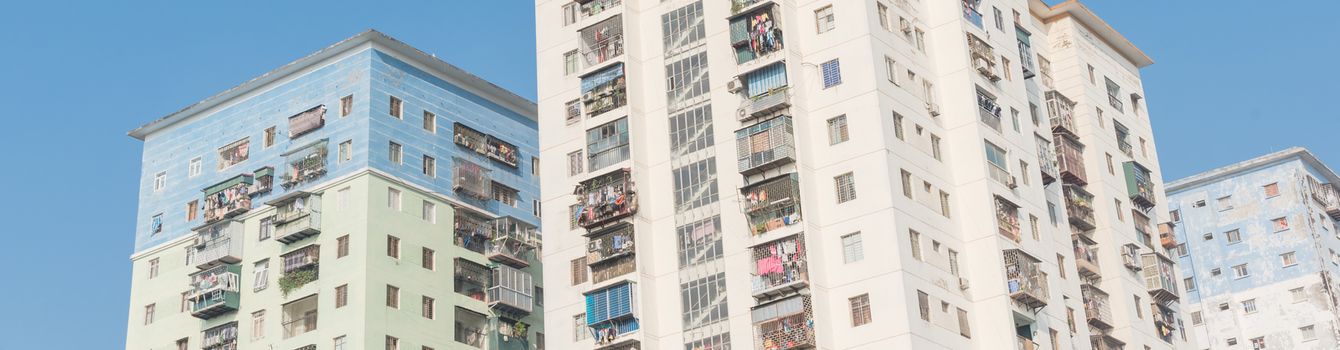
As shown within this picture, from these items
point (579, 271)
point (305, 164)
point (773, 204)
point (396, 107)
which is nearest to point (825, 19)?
point (773, 204)

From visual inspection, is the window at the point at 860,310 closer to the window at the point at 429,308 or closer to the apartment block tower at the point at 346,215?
the apartment block tower at the point at 346,215

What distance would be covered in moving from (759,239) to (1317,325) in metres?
49.9

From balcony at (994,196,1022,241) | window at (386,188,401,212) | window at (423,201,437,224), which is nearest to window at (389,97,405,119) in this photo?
window at (386,188,401,212)

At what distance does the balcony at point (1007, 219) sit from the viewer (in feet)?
202

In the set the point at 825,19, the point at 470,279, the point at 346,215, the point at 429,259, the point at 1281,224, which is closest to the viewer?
the point at 825,19

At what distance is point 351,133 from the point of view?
72.1 meters

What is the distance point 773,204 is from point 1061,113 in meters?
18.1

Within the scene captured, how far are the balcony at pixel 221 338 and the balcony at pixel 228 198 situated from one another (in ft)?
15.8

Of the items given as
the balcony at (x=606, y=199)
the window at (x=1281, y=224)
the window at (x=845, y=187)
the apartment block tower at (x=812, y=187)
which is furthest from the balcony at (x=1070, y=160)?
the window at (x=1281, y=224)

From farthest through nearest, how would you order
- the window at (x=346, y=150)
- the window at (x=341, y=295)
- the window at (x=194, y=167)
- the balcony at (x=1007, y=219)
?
1. the window at (x=194, y=167)
2. the window at (x=346, y=150)
3. the window at (x=341, y=295)
4. the balcony at (x=1007, y=219)

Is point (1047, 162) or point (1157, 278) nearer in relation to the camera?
point (1047, 162)

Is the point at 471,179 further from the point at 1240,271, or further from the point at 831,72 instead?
the point at 1240,271

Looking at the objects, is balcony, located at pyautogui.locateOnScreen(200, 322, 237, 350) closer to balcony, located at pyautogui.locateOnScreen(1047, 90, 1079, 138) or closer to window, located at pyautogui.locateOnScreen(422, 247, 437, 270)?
window, located at pyautogui.locateOnScreen(422, 247, 437, 270)

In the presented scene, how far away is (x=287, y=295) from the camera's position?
71250 mm
